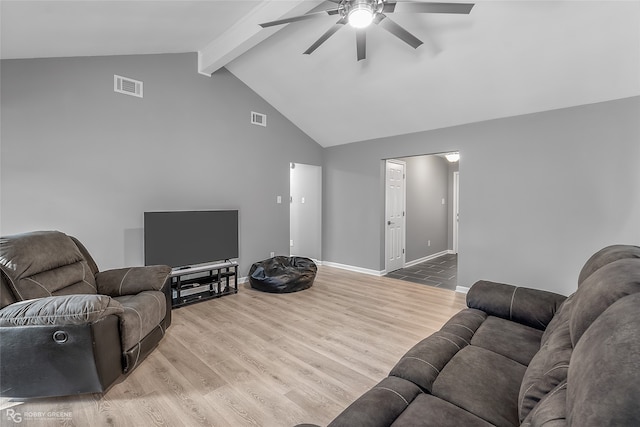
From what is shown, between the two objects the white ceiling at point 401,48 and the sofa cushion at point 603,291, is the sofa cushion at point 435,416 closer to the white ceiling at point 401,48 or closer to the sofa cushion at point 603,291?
the sofa cushion at point 603,291

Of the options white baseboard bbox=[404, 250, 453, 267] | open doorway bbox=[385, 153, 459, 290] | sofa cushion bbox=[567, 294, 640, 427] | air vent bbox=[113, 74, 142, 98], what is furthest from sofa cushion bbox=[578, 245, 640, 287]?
air vent bbox=[113, 74, 142, 98]

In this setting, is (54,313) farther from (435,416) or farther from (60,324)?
(435,416)

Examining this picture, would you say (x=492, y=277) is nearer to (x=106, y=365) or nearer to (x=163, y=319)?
(x=163, y=319)

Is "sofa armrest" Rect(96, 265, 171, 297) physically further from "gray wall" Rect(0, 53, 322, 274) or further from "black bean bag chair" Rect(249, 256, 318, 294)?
"black bean bag chair" Rect(249, 256, 318, 294)

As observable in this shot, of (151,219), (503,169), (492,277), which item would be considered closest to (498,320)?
(492,277)

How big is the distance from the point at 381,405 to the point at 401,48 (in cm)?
352

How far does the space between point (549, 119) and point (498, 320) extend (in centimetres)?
289

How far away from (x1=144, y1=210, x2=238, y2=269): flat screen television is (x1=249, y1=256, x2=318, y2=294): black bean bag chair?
0.45 metres

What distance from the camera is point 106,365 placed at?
1895 millimetres

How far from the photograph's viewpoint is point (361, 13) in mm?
2191

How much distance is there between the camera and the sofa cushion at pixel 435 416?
1042 mm

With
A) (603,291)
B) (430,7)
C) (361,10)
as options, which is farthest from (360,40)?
(603,291)

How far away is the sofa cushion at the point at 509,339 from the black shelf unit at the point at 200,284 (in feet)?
10.4

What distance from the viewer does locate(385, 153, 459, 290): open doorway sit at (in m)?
5.42
